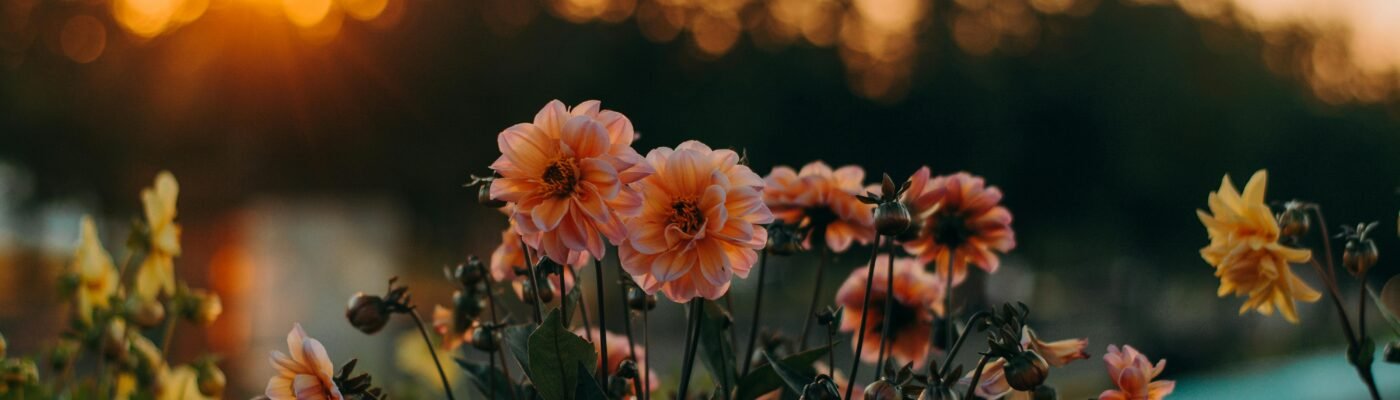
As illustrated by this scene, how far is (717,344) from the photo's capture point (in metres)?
1.61

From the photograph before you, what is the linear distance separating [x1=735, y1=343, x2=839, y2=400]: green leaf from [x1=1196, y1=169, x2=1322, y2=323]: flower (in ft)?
1.82

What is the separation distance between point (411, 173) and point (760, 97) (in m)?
4.86

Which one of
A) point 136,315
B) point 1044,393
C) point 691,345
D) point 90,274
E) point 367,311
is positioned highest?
point 90,274

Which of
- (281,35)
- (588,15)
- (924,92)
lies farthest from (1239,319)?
(281,35)

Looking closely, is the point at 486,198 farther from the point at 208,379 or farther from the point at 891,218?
the point at 208,379

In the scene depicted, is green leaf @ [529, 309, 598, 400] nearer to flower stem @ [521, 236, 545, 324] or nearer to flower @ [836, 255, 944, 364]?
flower stem @ [521, 236, 545, 324]

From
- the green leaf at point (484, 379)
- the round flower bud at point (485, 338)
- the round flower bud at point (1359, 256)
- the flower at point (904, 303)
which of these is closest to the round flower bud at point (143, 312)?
the green leaf at point (484, 379)

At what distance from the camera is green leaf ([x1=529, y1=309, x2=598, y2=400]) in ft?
4.27

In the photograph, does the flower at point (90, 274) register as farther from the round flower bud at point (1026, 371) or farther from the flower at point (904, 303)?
the round flower bud at point (1026, 371)

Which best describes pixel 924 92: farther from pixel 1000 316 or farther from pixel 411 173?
pixel 1000 316

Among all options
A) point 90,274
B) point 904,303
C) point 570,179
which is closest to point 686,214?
point 570,179

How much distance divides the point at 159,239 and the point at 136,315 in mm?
185

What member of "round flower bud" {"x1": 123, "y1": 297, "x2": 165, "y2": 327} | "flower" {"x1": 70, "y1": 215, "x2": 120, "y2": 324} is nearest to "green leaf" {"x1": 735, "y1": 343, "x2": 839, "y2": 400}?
"round flower bud" {"x1": 123, "y1": 297, "x2": 165, "y2": 327}

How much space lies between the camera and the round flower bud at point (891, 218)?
51.7 inches
